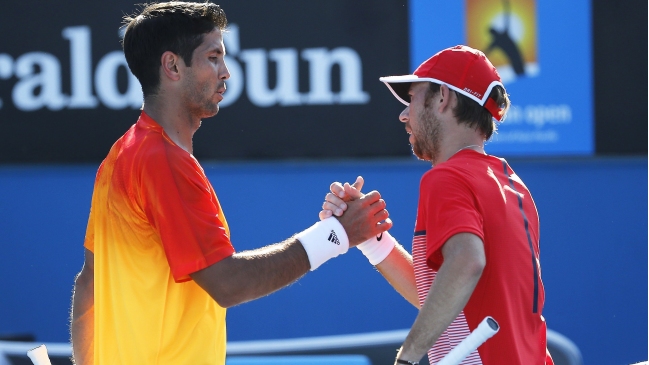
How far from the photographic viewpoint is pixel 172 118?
2617 millimetres

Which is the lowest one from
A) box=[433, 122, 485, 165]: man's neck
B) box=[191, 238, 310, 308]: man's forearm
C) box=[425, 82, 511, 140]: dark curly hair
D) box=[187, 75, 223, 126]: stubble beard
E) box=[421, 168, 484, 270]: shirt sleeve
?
box=[191, 238, 310, 308]: man's forearm

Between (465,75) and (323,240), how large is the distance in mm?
653

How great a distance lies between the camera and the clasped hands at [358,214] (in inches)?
109

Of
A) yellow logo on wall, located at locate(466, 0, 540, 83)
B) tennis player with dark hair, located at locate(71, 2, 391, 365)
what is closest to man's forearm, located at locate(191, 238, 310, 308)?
tennis player with dark hair, located at locate(71, 2, 391, 365)

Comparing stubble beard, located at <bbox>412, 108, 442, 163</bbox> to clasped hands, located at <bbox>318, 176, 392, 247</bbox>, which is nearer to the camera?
stubble beard, located at <bbox>412, 108, 442, 163</bbox>

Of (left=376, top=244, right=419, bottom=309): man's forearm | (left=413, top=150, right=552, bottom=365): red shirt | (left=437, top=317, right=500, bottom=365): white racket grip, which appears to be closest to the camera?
(left=437, top=317, right=500, bottom=365): white racket grip

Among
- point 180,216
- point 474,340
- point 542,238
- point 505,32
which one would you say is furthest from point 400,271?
point 505,32

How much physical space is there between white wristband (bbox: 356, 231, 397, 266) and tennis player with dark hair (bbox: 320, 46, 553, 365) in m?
0.40

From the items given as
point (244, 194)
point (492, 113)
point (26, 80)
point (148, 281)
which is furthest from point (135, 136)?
point (26, 80)

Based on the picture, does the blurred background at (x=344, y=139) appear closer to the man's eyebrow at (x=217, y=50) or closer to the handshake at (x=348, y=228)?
the handshake at (x=348, y=228)

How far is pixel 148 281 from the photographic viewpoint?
2449mm

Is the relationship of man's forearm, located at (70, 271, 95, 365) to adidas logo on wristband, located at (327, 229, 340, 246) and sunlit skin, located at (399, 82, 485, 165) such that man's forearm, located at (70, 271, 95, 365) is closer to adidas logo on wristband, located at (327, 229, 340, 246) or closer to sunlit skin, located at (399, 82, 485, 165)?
adidas logo on wristband, located at (327, 229, 340, 246)

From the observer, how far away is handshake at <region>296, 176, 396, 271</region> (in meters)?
2.59

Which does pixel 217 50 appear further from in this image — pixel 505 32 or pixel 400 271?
pixel 505 32
